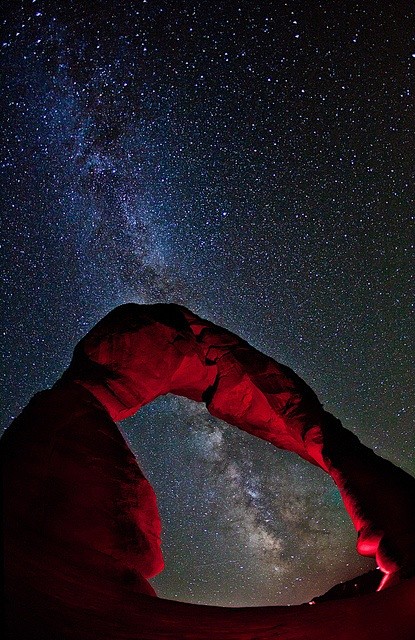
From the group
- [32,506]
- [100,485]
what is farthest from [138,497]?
[32,506]

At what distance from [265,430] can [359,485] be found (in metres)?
3.34

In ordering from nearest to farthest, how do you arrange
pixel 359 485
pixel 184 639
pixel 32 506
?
pixel 184 639
pixel 32 506
pixel 359 485

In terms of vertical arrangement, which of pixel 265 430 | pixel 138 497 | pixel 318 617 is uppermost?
pixel 318 617

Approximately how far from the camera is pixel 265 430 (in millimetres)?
12234

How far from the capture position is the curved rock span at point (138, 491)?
480 centimetres

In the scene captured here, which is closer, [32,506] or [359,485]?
[32,506]

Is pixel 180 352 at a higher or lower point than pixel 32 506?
lower

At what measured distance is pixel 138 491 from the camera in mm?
7934

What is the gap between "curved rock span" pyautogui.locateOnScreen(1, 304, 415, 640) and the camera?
480 cm

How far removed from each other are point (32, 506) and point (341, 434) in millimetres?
6580

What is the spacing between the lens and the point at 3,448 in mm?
7633

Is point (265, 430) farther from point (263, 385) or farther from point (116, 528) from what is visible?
point (116, 528)

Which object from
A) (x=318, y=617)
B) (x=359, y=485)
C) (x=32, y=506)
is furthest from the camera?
(x=359, y=485)

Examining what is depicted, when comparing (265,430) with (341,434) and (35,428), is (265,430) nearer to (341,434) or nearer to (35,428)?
(341,434)
